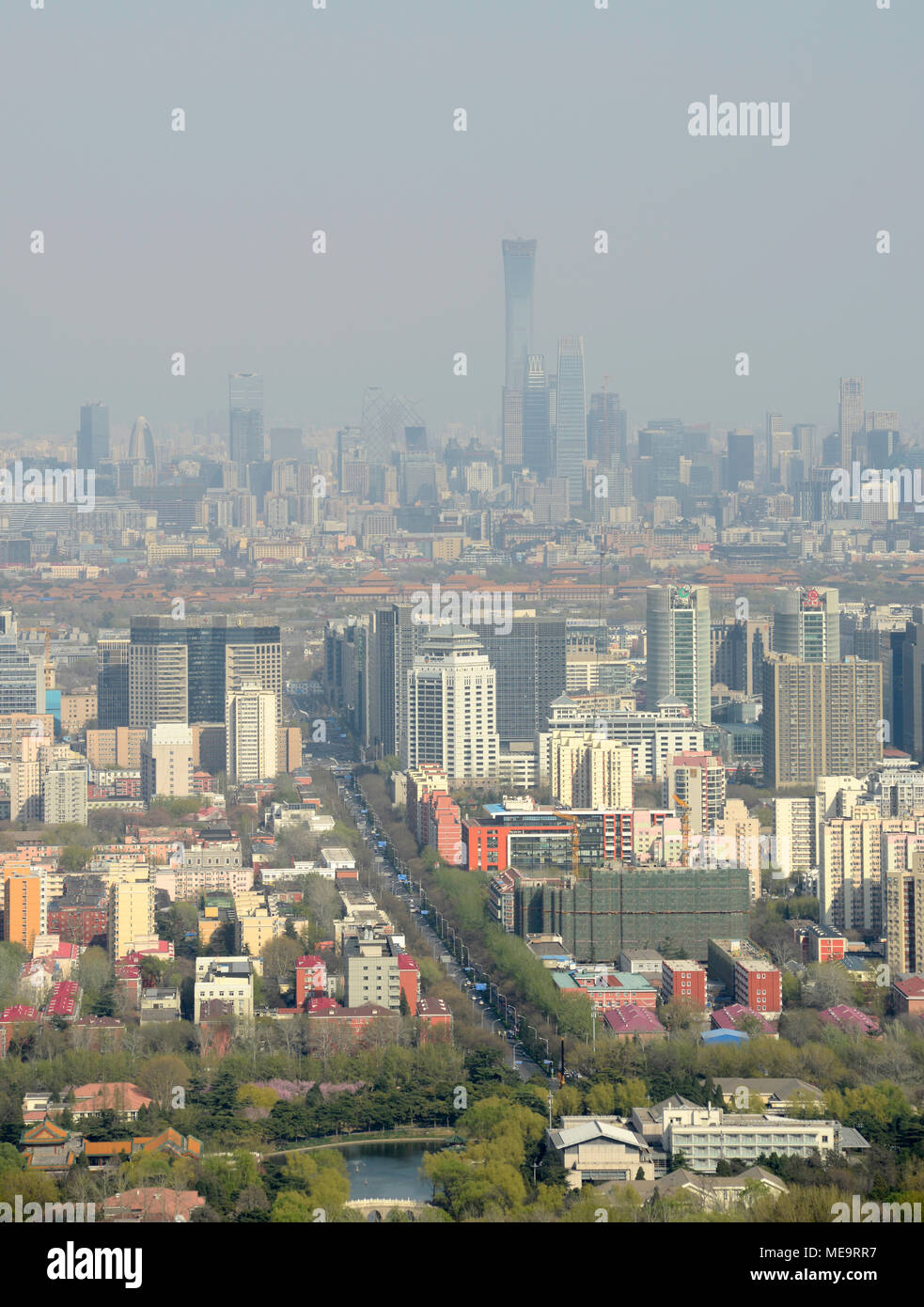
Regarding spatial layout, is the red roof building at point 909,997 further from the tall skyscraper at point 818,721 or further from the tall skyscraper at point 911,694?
the tall skyscraper at point 911,694

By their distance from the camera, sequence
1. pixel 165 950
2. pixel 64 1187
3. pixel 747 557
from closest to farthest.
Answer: pixel 64 1187 < pixel 165 950 < pixel 747 557

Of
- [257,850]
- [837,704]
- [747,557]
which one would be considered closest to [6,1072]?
[257,850]

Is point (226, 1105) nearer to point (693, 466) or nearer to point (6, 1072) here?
point (6, 1072)

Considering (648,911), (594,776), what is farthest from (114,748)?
(648,911)

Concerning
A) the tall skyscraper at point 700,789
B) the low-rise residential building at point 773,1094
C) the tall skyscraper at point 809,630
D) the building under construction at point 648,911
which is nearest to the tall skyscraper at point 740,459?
the tall skyscraper at point 809,630

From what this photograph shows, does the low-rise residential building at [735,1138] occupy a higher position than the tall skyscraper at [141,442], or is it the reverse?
the tall skyscraper at [141,442]
